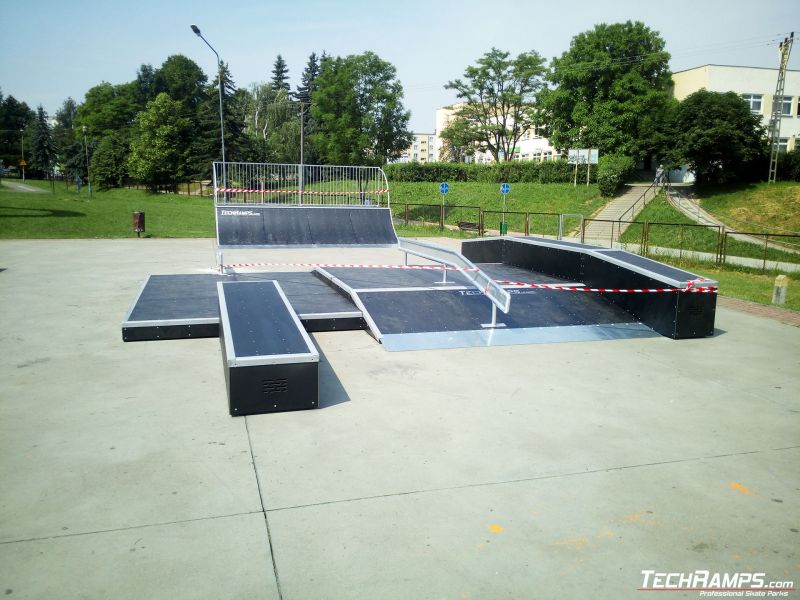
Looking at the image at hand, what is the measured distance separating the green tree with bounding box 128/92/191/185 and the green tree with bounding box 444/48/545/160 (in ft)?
102

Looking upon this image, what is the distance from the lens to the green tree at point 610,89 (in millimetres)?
47844

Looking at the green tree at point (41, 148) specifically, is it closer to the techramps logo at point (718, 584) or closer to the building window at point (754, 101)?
the building window at point (754, 101)

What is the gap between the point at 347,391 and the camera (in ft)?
22.6

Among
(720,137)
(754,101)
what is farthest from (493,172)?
(754,101)

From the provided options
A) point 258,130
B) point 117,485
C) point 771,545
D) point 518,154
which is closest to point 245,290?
point 117,485

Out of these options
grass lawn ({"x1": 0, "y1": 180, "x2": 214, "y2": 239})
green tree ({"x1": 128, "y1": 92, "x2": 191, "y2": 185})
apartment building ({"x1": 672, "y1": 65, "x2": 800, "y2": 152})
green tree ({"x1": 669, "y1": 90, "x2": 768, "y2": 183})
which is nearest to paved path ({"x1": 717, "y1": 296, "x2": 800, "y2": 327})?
grass lawn ({"x1": 0, "y1": 180, "x2": 214, "y2": 239})

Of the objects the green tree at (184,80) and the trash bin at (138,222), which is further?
the green tree at (184,80)

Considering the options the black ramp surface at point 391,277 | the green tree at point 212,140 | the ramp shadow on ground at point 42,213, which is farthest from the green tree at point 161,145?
the black ramp surface at point 391,277

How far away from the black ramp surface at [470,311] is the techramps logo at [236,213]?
7887mm

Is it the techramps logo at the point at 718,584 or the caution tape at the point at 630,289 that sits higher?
the caution tape at the point at 630,289

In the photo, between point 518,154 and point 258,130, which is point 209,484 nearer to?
point 518,154

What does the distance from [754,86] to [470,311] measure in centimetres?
5115

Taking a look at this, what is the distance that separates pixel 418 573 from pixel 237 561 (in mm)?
1134

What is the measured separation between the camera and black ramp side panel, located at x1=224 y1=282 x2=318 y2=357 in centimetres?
630
